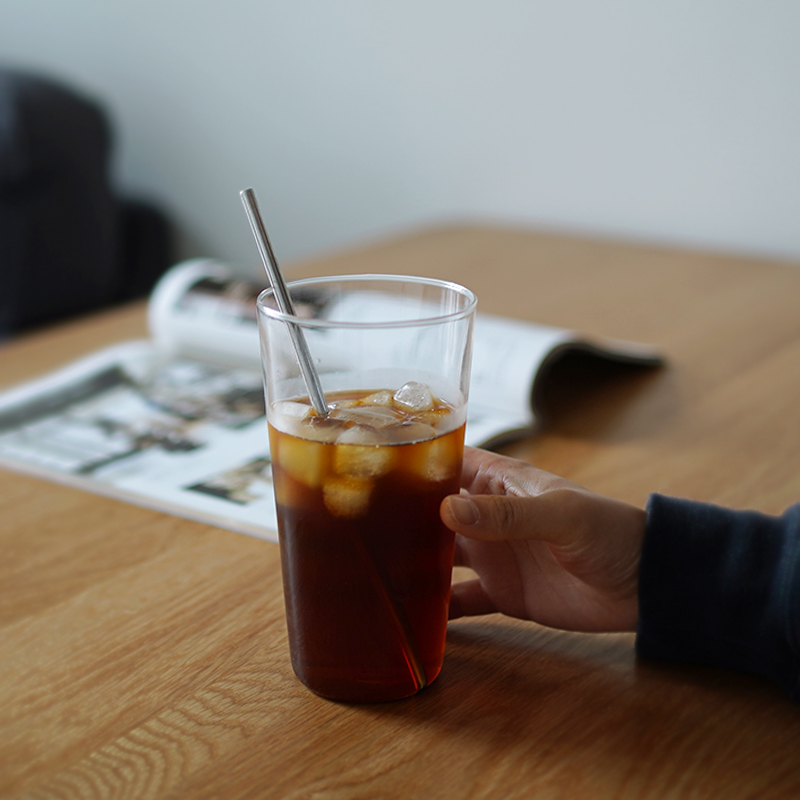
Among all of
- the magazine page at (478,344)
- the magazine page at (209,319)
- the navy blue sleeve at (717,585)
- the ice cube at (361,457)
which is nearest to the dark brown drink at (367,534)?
the ice cube at (361,457)

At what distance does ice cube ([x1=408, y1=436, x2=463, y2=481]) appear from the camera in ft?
1.49

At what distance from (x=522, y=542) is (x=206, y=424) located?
42 cm

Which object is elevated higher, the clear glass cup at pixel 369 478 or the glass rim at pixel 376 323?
the glass rim at pixel 376 323

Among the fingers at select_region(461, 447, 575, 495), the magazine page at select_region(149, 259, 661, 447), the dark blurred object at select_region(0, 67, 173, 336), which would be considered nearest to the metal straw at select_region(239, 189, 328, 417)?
the fingers at select_region(461, 447, 575, 495)

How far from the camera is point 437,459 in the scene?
46cm

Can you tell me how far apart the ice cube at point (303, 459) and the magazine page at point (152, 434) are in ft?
0.77

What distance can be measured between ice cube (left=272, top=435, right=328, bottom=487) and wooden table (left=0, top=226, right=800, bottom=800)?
0.43 feet

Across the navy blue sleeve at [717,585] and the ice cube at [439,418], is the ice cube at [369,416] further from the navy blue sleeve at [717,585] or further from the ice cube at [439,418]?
the navy blue sleeve at [717,585]

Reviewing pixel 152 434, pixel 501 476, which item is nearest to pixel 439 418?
pixel 501 476

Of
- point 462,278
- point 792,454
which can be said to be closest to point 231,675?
point 792,454

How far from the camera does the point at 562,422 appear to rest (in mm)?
904

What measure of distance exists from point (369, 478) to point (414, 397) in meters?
0.05

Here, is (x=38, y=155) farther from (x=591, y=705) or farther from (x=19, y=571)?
(x=591, y=705)

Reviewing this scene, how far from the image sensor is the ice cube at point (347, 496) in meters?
0.45
